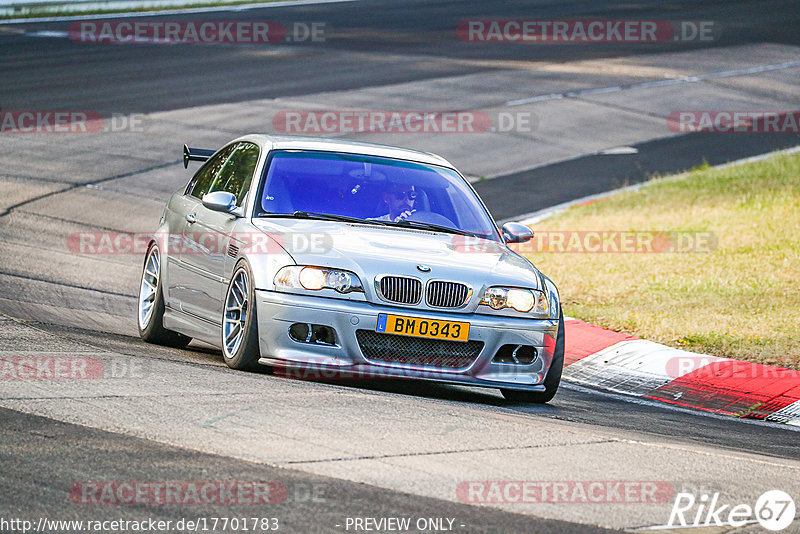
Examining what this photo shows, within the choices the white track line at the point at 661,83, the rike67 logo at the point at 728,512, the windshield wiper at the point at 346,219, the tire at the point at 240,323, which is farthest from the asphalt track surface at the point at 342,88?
the white track line at the point at 661,83

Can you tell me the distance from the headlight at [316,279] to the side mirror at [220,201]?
1.07m

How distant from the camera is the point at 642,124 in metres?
24.4

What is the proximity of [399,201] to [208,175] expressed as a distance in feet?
5.75

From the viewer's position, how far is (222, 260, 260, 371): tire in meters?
7.68

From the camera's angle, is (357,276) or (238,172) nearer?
(357,276)

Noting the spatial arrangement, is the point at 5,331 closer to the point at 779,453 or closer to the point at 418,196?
the point at 418,196

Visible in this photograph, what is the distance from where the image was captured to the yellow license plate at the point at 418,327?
7.54 meters
